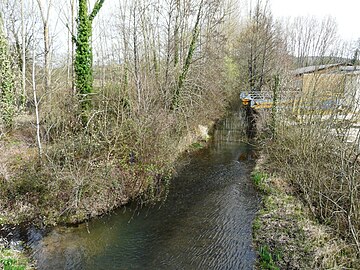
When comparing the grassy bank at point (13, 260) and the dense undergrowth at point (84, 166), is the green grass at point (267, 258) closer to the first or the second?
the dense undergrowth at point (84, 166)

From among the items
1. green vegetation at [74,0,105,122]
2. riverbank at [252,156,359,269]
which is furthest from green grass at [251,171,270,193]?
green vegetation at [74,0,105,122]

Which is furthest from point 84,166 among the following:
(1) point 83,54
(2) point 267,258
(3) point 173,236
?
(2) point 267,258

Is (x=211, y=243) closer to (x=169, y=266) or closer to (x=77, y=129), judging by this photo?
(x=169, y=266)

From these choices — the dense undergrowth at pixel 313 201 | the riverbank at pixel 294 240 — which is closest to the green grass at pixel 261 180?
the dense undergrowth at pixel 313 201

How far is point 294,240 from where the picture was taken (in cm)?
715

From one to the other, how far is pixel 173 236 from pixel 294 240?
3.34 m

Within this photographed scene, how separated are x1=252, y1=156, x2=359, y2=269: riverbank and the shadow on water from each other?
1.37ft

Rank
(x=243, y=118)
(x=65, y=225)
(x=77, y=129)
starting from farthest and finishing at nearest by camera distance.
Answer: (x=243, y=118)
(x=77, y=129)
(x=65, y=225)

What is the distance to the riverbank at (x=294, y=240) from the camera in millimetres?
6105

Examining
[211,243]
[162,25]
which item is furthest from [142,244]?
[162,25]

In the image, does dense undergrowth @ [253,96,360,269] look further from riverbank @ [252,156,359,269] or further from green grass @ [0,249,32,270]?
green grass @ [0,249,32,270]

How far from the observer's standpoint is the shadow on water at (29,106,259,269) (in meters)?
6.98

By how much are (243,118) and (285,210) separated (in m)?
18.4

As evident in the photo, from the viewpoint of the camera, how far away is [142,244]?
7746 millimetres
